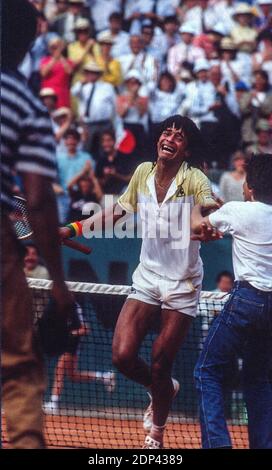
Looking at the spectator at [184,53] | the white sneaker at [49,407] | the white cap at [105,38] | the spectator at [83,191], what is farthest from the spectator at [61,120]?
the white sneaker at [49,407]

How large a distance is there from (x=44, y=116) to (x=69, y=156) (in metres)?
8.05

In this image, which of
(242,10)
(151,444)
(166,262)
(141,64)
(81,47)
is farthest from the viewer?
(242,10)

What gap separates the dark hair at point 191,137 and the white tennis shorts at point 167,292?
802mm

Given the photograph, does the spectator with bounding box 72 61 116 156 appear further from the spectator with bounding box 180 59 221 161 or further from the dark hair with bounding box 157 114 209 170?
the dark hair with bounding box 157 114 209 170

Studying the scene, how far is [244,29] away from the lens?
16.0 meters

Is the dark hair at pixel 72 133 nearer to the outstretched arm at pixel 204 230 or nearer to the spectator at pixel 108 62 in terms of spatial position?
the spectator at pixel 108 62

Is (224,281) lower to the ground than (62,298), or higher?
lower

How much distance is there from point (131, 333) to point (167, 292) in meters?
0.36

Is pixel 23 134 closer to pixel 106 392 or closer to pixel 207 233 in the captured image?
pixel 207 233

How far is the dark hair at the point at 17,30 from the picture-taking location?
5844mm

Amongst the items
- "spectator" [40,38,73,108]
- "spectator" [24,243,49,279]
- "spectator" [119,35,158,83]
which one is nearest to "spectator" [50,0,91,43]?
"spectator" [40,38,73,108]

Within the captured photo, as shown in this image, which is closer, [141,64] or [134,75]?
[134,75]

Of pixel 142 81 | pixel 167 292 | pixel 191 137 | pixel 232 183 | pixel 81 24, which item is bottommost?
pixel 167 292

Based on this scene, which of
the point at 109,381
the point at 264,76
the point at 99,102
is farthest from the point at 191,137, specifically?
the point at 264,76
